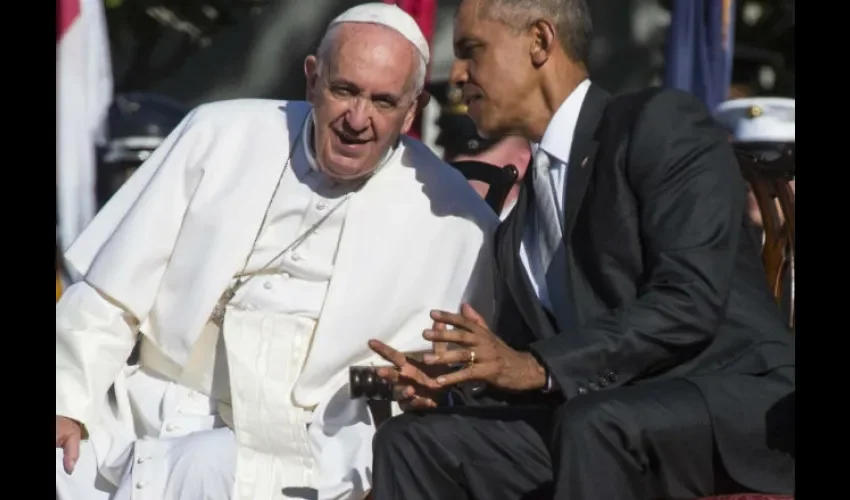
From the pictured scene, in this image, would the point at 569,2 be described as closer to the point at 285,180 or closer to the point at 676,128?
the point at 676,128

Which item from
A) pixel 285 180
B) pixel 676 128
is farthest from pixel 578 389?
pixel 285 180

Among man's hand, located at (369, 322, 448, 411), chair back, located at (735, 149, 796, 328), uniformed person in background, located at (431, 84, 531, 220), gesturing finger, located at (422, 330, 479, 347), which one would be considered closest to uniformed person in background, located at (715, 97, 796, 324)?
uniformed person in background, located at (431, 84, 531, 220)

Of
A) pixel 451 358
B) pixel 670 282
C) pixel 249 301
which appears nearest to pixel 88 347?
pixel 249 301

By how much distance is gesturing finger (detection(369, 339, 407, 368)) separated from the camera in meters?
3.99

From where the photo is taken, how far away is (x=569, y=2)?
4578mm

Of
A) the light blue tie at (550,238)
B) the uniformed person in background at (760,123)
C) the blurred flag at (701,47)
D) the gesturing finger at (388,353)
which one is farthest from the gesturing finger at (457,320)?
the blurred flag at (701,47)

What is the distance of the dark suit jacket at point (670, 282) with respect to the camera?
4.05 meters

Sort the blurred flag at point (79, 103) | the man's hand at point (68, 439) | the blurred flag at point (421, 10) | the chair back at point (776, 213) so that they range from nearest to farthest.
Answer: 1. the man's hand at point (68, 439)
2. the chair back at point (776, 213)
3. the blurred flag at point (421, 10)
4. the blurred flag at point (79, 103)

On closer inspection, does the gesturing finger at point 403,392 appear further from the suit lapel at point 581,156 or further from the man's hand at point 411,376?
the suit lapel at point 581,156

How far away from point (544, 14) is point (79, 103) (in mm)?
4164

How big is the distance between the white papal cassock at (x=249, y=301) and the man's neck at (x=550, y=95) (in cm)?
53

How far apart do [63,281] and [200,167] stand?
6.70ft

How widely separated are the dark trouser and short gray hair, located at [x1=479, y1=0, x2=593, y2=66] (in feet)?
3.25

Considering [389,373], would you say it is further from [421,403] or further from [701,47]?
[701,47]
